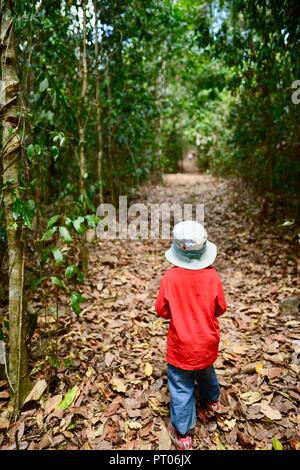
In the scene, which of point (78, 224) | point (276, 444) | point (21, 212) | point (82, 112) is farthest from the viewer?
point (82, 112)

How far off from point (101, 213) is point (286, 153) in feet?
11.7

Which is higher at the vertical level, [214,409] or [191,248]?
[191,248]

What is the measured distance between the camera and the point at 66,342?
3.10 m

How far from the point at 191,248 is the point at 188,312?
44 centimetres

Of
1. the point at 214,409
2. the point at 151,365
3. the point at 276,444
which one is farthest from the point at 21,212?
the point at 276,444

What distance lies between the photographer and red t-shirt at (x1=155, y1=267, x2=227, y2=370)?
2.10 metres

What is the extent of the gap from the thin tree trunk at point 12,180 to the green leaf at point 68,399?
Answer: 1.03 feet

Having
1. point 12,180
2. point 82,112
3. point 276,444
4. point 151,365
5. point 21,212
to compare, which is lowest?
point 276,444

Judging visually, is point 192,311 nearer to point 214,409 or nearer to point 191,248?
point 191,248

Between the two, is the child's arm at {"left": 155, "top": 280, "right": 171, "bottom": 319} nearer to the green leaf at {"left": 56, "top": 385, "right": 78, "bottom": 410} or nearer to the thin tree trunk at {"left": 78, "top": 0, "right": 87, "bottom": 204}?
the green leaf at {"left": 56, "top": 385, "right": 78, "bottom": 410}

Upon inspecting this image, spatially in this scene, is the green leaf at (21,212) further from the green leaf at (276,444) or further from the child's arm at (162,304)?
the green leaf at (276,444)

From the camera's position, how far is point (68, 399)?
246 centimetres

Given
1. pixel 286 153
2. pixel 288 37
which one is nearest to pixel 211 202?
pixel 286 153

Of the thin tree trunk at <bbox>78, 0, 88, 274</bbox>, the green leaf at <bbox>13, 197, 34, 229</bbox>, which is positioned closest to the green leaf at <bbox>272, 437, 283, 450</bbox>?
the green leaf at <bbox>13, 197, 34, 229</bbox>
